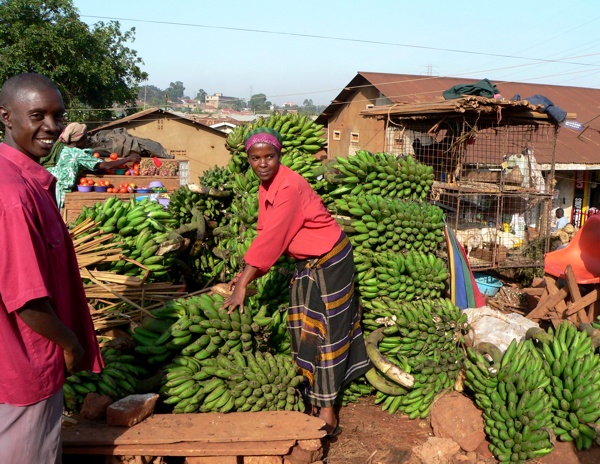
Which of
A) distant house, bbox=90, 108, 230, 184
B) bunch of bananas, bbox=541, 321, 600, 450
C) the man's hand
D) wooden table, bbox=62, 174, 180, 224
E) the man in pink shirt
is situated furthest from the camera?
distant house, bbox=90, 108, 230, 184

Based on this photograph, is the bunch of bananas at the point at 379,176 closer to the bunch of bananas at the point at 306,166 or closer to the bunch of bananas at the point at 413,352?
the bunch of bananas at the point at 306,166

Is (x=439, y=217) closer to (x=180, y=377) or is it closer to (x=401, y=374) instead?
(x=401, y=374)

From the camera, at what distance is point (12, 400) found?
190 centimetres

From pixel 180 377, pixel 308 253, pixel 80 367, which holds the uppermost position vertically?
pixel 308 253

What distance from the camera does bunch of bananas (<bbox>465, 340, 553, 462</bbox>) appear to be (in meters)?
3.31

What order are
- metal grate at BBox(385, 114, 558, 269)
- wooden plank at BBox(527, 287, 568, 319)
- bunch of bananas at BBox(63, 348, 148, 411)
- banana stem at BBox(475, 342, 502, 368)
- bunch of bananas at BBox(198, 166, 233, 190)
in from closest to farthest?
1. bunch of bananas at BBox(63, 348, 148, 411)
2. banana stem at BBox(475, 342, 502, 368)
3. wooden plank at BBox(527, 287, 568, 319)
4. bunch of bananas at BBox(198, 166, 233, 190)
5. metal grate at BBox(385, 114, 558, 269)

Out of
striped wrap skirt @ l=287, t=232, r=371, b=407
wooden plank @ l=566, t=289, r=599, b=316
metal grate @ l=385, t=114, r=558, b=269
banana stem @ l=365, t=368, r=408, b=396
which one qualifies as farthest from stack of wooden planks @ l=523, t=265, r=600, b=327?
striped wrap skirt @ l=287, t=232, r=371, b=407

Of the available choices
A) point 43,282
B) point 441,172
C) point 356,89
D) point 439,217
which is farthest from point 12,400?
point 356,89

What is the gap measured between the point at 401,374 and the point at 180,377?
1599 millimetres

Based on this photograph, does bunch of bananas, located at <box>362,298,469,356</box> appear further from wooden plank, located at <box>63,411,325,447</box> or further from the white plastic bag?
wooden plank, located at <box>63,411,325,447</box>

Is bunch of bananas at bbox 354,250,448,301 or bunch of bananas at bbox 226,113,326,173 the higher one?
bunch of bananas at bbox 226,113,326,173

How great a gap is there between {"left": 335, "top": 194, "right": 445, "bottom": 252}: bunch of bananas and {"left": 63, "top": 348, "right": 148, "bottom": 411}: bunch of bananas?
6.76 feet

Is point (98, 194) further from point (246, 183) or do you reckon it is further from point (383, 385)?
point (383, 385)

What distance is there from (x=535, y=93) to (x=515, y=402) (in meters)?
15.3
